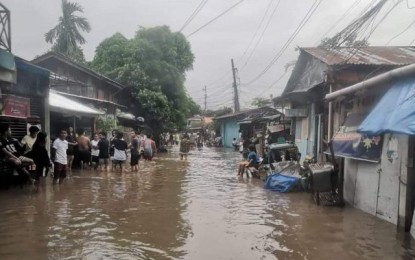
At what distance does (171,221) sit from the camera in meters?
8.12

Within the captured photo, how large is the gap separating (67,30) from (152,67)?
11214 millimetres

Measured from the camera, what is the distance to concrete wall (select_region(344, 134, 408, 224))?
7.70 metres

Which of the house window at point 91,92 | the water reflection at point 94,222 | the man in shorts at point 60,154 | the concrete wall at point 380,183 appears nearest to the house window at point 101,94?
the house window at point 91,92

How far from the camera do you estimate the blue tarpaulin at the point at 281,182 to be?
12.2 meters

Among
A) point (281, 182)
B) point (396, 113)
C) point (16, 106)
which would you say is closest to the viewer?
point (396, 113)

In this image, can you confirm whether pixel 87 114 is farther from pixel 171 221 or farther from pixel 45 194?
pixel 171 221

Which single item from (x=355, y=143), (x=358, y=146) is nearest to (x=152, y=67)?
(x=355, y=143)

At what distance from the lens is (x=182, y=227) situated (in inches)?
301

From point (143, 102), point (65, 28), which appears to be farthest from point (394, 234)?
point (65, 28)

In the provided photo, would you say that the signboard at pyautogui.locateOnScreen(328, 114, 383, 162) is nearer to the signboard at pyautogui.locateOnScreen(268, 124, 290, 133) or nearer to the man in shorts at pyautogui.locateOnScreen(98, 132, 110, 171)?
the man in shorts at pyautogui.locateOnScreen(98, 132, 110, 171)

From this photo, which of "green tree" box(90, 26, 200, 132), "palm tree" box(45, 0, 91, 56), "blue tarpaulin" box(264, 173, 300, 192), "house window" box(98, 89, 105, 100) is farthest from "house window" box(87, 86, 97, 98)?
"blue tarpaulin" box(264, 173, 300, 192)

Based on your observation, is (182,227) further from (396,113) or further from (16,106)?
(16,106)

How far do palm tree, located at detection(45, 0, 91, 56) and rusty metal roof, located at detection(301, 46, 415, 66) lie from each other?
25879 mm

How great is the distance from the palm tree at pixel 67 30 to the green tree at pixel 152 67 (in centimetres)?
574
